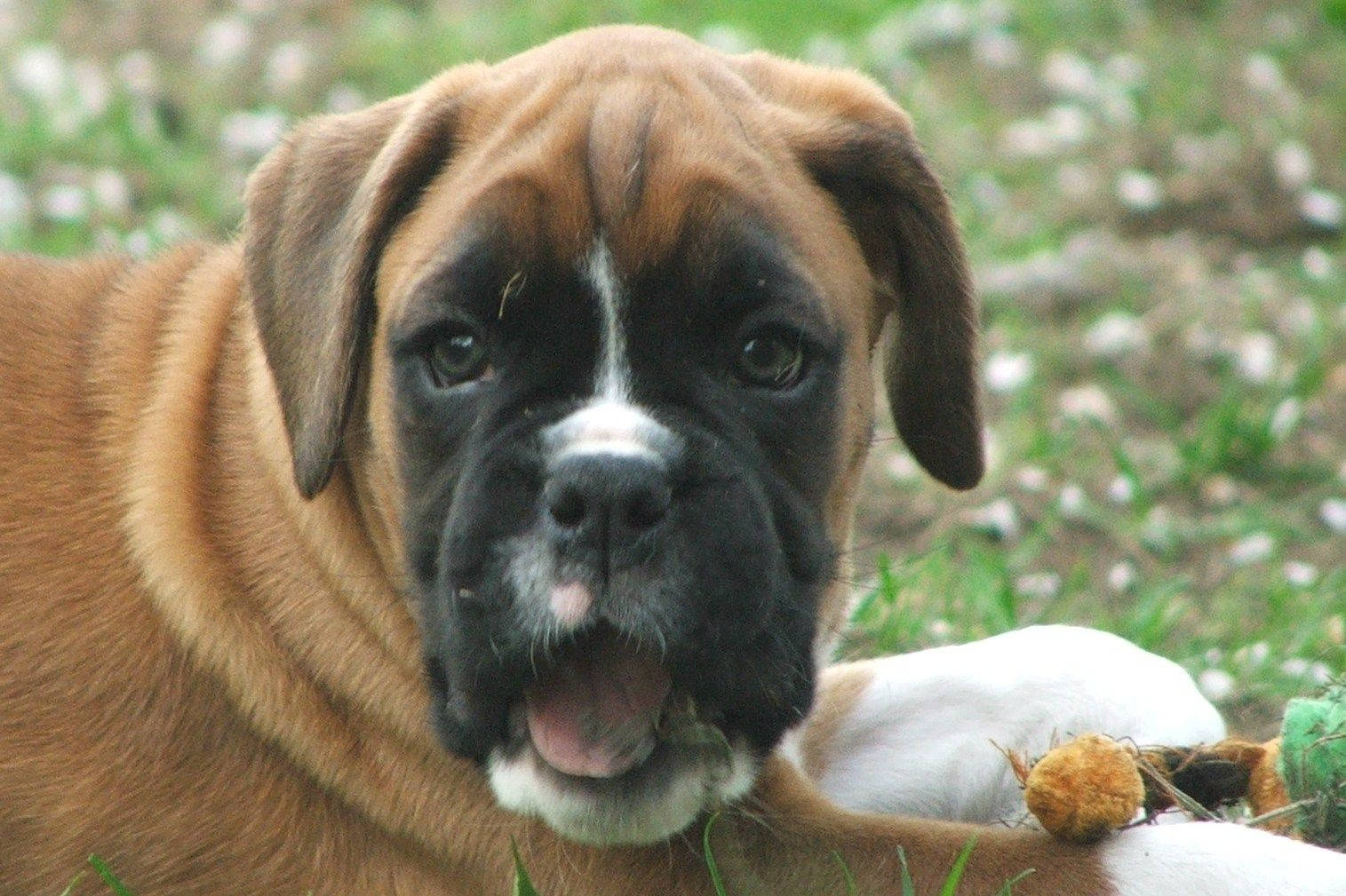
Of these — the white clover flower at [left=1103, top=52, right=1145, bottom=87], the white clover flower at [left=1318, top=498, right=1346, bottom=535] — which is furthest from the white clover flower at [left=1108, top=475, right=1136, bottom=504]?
the white clover flower at [left=1103, top=52, right=1145, bottom=87]

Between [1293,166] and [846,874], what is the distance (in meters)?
6.55

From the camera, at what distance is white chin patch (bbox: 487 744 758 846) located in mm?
3562

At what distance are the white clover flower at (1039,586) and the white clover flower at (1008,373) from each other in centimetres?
135

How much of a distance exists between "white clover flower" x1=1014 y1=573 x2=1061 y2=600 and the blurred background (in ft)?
0.06

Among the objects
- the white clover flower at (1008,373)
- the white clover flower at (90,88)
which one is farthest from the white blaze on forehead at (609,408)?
the white clover flower at (90,88)

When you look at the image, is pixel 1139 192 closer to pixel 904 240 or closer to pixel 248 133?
pixel 248 133

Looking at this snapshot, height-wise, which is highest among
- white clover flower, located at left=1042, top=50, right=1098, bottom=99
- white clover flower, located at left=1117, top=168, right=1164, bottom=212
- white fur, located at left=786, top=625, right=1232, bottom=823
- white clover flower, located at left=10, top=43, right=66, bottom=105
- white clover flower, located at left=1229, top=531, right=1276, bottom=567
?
white fur, located at left=786, top=625, right=1232, bottom=823

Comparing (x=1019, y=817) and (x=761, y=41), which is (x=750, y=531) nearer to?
(x=1019, y=817)

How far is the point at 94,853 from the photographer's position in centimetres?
388

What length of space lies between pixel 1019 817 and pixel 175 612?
180cm

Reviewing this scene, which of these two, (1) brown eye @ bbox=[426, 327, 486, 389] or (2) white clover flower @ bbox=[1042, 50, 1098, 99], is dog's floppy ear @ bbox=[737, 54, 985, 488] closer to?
(1) brown eye @ bbox=[426, 327, 486, 389]

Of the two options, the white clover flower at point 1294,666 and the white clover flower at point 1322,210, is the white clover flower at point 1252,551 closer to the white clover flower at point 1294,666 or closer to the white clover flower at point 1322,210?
the white clover flower at point 1294,666

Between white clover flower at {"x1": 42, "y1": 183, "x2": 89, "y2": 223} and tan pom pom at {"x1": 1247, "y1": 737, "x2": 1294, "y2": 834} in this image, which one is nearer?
tan pom pom at {"x1": 1247, "y1": 737, "x2": 1294, "y2": 834}

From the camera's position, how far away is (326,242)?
3971mm
